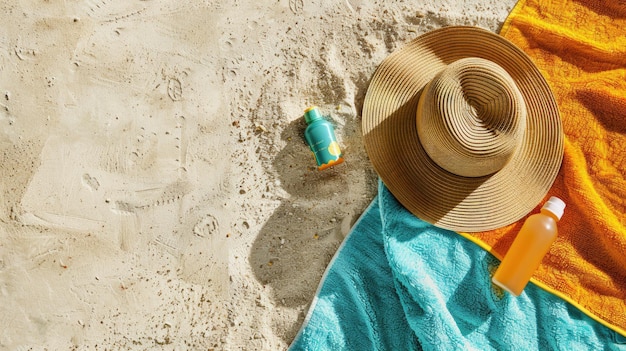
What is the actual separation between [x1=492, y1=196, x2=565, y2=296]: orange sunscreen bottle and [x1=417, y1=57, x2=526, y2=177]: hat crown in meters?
0.33

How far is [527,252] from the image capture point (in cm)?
150

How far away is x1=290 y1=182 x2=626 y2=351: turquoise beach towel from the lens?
1.55 m

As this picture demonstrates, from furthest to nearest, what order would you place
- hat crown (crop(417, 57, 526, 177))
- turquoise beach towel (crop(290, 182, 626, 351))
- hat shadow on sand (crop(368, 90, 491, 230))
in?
turquoise beach towel (crop(290, 182, 626, 351)), hat shadow on sand (crop(368, 90, 491, 230)), hat crown (crop(417, 57, 526, 177))

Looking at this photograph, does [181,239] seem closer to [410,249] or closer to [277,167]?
[277,167]

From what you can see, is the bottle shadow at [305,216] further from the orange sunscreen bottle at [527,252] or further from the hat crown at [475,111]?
the orange sunscreen bottle at [527,252]

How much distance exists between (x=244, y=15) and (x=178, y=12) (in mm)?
215

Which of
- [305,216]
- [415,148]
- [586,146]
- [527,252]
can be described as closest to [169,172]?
[305,216]

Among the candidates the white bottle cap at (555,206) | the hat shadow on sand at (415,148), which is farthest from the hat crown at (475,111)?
the white bottle cap at (555,206)

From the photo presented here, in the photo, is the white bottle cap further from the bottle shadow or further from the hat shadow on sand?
the bottle shadow

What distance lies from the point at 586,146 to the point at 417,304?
2.47ft

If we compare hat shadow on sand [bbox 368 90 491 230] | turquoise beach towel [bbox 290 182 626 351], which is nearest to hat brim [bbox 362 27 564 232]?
hat shadow on sand [bbox 368 90 491 230]

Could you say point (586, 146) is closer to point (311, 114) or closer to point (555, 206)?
point (555, 206)

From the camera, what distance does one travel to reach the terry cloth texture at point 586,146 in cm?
157

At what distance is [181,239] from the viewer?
5.20 feet
